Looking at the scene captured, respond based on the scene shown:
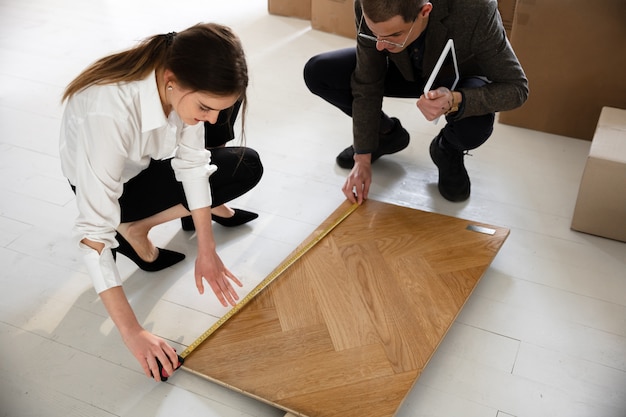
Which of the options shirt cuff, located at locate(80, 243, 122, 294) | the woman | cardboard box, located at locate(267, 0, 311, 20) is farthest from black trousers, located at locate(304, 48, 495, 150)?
cardboard box, located at locate(267, 0, 311, 20)

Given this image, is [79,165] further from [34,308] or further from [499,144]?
[499,144]

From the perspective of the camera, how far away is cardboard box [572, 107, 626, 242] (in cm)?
213

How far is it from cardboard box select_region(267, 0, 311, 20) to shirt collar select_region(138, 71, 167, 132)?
8.52 ft

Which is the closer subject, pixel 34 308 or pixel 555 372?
pixel 555 372

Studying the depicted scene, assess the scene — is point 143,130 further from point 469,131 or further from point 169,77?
point 469,131

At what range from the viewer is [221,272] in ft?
5.84

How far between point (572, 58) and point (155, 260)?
185cm

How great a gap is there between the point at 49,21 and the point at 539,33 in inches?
118

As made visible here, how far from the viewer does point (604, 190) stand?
217 centimetres

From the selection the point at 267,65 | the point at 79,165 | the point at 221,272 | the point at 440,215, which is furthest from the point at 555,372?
the point at 267,65

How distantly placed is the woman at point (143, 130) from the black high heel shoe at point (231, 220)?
1.44ft

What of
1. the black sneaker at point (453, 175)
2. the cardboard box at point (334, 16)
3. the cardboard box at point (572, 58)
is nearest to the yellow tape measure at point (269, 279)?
the black sneaker at point (453, 175)

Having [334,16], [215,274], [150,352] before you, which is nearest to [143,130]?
[215,274]

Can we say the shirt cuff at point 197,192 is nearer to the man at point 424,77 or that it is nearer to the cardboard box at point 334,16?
the man at point 424,77
